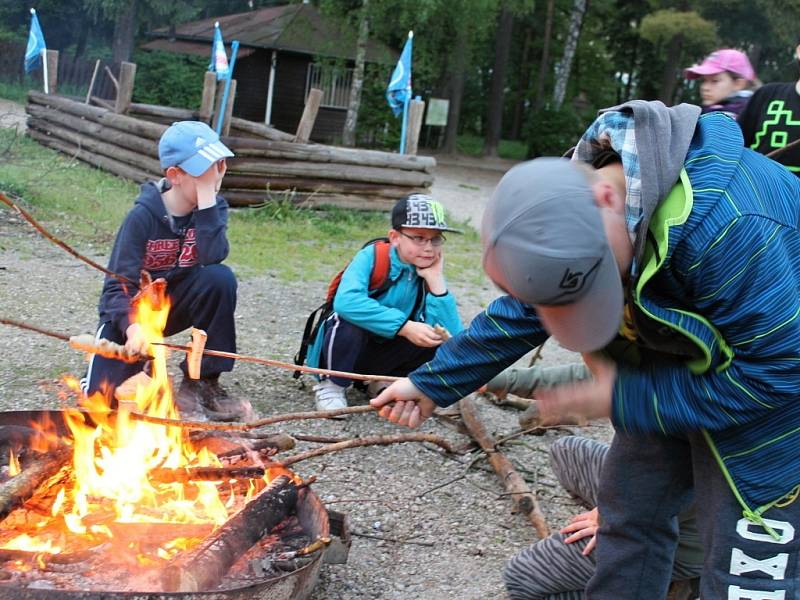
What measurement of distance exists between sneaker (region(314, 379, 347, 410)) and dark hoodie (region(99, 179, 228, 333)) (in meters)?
0.91

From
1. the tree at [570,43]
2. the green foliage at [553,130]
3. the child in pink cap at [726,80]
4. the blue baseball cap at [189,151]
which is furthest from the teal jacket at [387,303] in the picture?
the tree at [570,43]

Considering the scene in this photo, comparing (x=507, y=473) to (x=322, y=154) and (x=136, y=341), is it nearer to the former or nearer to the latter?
(x=136, y=341)

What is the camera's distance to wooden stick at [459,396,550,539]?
3545mm

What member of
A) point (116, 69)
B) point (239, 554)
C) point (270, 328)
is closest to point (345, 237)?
point (270, 328)

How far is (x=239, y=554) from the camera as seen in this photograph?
2.57 m

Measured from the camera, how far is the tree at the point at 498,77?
2456cm

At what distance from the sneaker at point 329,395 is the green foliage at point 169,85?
2199 centimetres

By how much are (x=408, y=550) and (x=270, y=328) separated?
9.38 feet

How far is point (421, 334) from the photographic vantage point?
439 centimetres

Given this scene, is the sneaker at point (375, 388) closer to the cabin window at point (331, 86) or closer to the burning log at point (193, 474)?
the burning log at point (193, 474)

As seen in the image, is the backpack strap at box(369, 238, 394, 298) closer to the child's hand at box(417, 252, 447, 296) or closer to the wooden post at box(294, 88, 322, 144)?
the child's hand at box(417, 252, 447, 296)

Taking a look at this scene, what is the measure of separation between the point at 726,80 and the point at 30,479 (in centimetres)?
447

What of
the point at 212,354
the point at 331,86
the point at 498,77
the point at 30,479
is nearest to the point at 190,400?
the point at 212,354

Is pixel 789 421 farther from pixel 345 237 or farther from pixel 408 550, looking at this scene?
pixel 345 237
